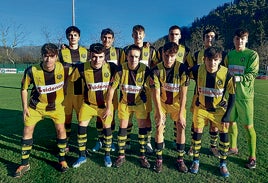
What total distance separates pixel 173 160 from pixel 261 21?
52910 mm

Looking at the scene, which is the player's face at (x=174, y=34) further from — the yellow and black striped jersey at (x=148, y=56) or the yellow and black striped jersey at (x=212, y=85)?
the yellow and black striped jersey at (x=212, y=85)

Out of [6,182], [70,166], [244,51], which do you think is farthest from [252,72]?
[6,182]

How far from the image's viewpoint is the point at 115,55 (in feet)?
16.2

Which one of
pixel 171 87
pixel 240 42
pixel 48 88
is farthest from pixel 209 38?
pixel 48 88

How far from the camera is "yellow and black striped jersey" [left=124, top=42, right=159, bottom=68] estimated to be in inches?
189

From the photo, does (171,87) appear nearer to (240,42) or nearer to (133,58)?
(133,58)

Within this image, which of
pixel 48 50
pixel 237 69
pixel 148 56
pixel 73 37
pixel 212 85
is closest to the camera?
pixel 48 50

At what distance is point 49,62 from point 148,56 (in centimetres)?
197

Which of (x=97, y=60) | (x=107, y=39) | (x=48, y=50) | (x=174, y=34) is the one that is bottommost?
(x=97, y=60)

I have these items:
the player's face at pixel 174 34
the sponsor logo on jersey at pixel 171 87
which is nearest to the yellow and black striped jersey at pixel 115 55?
the player's face at pixel 174 34

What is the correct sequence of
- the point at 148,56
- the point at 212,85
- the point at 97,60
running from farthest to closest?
the point at 148,56 → the point at 97,60 → the point at 212,85

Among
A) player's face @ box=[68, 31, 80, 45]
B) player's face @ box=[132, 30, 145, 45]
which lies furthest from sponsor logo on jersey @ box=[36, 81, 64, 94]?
player's face @ box=[132, 30, 145, 45]

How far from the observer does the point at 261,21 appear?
48.4 meters

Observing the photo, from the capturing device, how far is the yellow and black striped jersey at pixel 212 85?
3.80 metres
